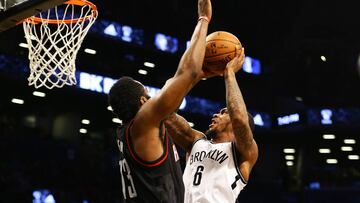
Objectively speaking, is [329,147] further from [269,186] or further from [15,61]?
[15,61]

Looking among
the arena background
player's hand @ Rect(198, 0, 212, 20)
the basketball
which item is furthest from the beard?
the arena background

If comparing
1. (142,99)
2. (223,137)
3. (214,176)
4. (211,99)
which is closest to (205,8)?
(142,99)

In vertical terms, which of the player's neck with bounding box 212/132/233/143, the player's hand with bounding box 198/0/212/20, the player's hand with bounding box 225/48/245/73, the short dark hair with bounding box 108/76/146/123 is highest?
the player's hand with bounding box 198/0/212/20

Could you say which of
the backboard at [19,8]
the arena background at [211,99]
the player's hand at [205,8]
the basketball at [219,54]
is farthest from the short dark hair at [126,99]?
the arena background at [211,99]

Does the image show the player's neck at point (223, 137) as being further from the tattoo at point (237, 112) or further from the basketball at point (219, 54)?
the basketball at point (219, 54)

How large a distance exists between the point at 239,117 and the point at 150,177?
48.0 inches

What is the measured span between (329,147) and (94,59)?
9.17 m

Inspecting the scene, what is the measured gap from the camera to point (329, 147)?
20.7 meters

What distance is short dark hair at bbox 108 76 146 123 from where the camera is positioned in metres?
2.79

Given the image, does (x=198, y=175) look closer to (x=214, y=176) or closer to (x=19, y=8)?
(x=214, y=176)

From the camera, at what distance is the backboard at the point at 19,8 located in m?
3.75

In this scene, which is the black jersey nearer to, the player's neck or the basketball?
the basketball

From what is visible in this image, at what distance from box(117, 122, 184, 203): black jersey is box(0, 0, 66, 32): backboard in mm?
1315

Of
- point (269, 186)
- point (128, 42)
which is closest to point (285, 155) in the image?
point (269, 186)
